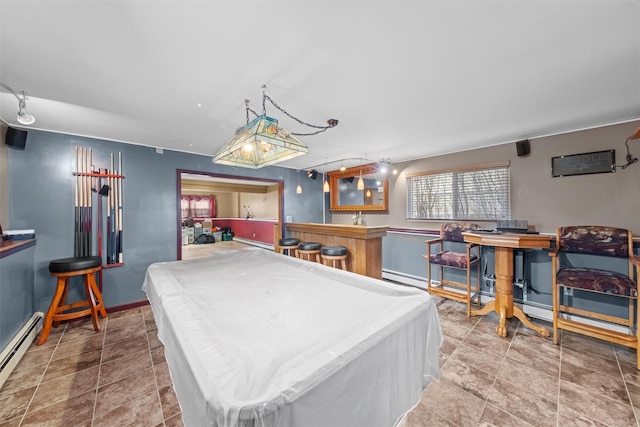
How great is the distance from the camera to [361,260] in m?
3.40

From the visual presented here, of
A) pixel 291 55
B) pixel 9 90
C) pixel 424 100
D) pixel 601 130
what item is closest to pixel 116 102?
pixel 9 90

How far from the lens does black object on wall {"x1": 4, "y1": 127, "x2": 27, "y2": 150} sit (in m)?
2.62

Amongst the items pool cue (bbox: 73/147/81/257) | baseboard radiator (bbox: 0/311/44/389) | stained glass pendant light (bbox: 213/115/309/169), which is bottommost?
baseboard radiator (bbox: 0/311/44/389)

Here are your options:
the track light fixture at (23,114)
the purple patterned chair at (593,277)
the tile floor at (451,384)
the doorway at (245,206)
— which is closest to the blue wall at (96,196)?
the tile floor at (451,384)

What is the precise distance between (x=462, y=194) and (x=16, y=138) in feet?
19.8

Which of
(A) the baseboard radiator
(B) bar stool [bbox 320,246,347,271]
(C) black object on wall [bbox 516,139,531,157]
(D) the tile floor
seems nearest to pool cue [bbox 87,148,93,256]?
(A) the baseboard radiator

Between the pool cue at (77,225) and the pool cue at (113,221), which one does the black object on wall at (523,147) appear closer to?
the pool cue at (113,221)

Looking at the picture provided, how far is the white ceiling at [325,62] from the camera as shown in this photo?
118 centimetres

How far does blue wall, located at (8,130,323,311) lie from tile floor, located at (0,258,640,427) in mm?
839

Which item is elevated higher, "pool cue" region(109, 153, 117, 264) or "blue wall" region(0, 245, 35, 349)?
"pool cue" region(109, 153, 117, 264)

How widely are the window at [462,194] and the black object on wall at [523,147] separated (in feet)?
0.77

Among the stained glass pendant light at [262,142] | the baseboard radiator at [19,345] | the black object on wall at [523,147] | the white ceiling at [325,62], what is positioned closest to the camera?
the white ceiling at [325,62]

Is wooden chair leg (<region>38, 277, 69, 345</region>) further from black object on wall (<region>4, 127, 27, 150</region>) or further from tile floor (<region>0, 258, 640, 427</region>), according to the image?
black object on wall (<region>4, 127, 27, 150</region>)

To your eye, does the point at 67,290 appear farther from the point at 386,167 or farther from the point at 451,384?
the point at 386,167
